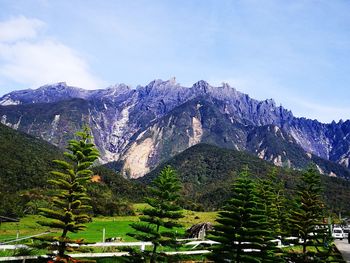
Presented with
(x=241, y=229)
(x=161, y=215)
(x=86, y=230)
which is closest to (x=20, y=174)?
(x=86, y=230)

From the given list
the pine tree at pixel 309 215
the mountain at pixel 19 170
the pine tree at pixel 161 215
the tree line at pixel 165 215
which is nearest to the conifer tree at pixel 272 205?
the pine tree at pixel 309 215

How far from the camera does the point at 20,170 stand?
17450 centimetres

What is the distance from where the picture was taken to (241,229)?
2627 cm

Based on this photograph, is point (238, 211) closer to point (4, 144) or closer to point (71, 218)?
point (71, 218)

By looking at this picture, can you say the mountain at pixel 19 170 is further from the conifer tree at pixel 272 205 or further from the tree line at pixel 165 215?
the tree line at pixel 165 215

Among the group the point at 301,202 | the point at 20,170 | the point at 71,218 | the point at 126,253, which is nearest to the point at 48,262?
the point at 71,218

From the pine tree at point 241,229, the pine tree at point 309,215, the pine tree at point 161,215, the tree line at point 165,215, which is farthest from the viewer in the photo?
the pine tree at point 309,215

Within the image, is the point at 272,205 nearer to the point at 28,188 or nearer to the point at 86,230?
the point at 86,230

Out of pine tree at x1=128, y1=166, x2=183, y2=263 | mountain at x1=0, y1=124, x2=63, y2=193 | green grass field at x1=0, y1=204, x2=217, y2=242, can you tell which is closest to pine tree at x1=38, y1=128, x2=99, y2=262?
pine tree at x1=128, y1=166, x2=183, y2=263

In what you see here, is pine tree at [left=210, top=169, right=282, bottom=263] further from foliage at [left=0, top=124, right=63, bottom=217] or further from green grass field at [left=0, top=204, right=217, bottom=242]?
foliage at [left=0, top=124, right=63, bottom=217]

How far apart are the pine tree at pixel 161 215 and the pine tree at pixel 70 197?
11.7 feet

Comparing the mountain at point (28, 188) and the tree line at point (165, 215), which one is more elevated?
the mountain at point (28, 188)

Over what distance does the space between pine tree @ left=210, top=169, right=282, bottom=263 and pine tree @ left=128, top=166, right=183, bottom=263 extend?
279 cm

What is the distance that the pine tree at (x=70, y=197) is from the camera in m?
24.5
